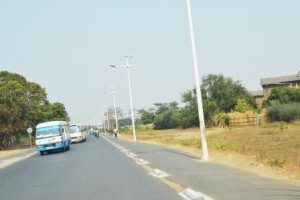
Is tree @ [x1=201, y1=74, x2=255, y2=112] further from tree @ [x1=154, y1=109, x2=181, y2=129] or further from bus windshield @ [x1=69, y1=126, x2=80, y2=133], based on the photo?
bus windshield @ [x1=69, y1=126, x2=80, y2=133]

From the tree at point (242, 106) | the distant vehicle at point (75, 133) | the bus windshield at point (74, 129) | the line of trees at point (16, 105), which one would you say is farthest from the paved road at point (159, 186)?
the tree at point (242, 106)

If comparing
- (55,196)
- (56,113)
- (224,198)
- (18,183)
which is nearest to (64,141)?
(18,183)

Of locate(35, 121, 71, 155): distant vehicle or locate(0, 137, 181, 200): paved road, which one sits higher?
locate(35, 121, 71, 155): distant vehicle

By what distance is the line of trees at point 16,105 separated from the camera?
5919 centimetres

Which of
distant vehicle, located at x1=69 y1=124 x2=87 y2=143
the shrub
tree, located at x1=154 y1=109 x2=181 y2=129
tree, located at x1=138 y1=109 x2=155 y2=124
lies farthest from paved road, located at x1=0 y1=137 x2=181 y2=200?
tree, located at x1=138 y1=109 x2=155 y2=124

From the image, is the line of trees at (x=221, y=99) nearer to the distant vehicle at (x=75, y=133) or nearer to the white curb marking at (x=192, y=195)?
the distant vehicle at (x=75, y=133)

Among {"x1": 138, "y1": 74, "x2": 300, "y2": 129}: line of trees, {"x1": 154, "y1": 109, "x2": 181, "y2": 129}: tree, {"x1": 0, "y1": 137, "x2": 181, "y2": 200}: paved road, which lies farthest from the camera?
{"x1": 154, "y1": 109, "x2": 181, "y2": 129}: tree

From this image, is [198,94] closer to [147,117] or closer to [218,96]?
[218,96]

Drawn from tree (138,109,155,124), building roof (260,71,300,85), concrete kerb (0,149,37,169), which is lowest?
concrete kerb (0,149,37,169)

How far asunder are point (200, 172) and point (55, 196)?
5.22 m

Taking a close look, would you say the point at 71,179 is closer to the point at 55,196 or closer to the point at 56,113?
the point at 55,196

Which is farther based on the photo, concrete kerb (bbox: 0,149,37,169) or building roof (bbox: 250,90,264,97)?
building roof (bbox: 250,90,264,97)

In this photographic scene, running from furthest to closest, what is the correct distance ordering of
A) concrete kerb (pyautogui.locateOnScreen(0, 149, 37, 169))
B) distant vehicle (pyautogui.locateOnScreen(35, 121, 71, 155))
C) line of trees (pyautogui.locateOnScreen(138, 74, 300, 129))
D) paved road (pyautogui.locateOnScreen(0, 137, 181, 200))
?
line of trees (pyautogui.locateOnScreen(138, 74, 300, 129)), distant vehicle (pyautogui.locateOnScreen(35, 121, 71, 155)), concrete kerb (pyautogui.locateOnScreen(0, 149, 37, 169)), paved road (pyautogui.locateOnScreen(0, 137, 181, 200))

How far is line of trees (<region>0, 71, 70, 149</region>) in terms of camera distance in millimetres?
59188
